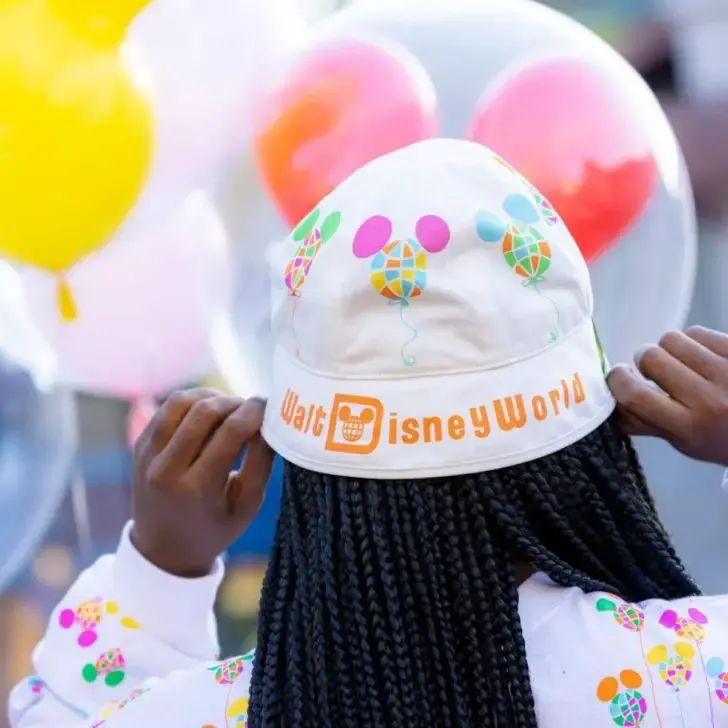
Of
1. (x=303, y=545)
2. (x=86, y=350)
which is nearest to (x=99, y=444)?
(x=86, y=350)

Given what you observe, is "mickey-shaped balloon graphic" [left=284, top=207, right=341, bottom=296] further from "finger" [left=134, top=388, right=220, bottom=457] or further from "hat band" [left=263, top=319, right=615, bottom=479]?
"finger" [left=134, top=388, right=220, bottom=457]

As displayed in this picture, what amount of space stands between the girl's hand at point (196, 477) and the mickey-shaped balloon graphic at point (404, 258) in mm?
200

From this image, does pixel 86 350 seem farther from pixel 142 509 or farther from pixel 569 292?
pixel 569 292

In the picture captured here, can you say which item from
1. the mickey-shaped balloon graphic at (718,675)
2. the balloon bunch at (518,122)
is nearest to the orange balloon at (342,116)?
the balloon bunch at (518,122)

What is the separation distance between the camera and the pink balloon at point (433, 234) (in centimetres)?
66

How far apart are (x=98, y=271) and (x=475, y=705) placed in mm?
841

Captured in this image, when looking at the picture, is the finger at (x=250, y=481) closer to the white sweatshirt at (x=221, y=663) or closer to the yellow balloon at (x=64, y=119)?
the white sweatshirt at (x=221, y=663)

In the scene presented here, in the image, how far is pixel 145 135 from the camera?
3.85 feet

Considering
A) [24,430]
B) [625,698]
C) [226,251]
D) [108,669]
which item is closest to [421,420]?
[625,698]

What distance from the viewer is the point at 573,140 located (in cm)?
105

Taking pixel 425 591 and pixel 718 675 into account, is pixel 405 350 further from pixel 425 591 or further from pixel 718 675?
pixel 718 675

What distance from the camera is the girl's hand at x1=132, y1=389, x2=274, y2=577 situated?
80cm

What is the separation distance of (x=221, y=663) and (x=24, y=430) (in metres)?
0.80

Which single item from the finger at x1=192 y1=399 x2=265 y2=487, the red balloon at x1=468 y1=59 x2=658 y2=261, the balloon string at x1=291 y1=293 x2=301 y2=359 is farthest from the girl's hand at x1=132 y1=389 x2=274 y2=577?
the red balloon at x1=468 y1=59 x2=658 y2=261
